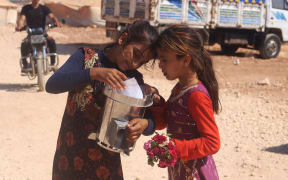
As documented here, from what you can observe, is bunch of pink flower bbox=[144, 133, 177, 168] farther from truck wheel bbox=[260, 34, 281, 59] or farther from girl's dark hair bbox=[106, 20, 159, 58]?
truck wheel bbox=[260, 34, 281, 59]

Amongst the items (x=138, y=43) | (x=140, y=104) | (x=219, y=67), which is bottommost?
(x=219, y=67)

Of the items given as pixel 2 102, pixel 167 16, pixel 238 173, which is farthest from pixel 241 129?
pixel 167 16

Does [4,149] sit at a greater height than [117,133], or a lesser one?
lesser

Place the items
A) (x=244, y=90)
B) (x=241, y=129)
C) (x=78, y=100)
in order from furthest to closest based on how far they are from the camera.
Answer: (x=244, y=90) → (x=241, y=129) → (x=78, y=100)

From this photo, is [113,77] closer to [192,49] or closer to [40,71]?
[192,49]

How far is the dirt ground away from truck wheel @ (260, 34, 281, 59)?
392cm

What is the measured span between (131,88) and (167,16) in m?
11.1

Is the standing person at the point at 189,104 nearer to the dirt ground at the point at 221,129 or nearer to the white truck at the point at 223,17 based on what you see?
the dirt ground at the point at 221,129

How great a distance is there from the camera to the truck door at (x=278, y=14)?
48.9 ft

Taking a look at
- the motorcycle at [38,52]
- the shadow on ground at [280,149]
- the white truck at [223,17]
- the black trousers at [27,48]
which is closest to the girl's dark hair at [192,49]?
the shadow on ground at [280,149]

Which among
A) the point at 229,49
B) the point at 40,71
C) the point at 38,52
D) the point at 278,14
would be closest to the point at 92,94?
the point at 40,71

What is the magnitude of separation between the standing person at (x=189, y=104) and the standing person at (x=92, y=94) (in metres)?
0.09

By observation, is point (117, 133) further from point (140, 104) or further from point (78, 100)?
point (78, 100)

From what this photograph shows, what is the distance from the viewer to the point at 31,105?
266 inches
